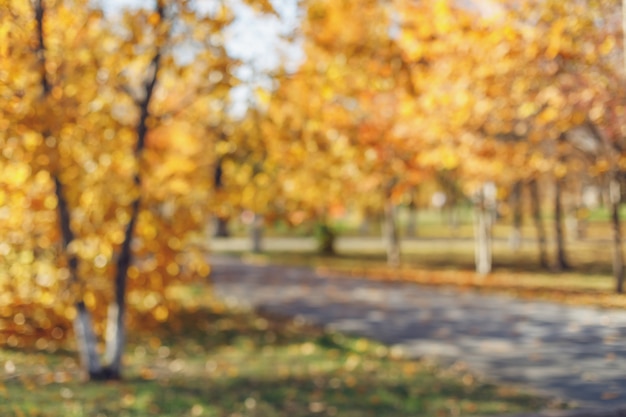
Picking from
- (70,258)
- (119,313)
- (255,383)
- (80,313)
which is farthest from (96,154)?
(255,383)

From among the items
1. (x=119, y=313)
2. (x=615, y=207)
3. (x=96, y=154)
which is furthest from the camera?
(x=615, y=207)

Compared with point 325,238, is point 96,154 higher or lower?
higher

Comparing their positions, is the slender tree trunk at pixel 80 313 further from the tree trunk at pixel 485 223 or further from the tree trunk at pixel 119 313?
the tree trunk at pixel 485 223

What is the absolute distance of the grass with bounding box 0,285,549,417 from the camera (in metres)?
7.36

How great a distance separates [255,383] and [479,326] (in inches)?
190

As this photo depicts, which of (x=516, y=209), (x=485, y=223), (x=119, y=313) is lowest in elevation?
(x=119, y=313)

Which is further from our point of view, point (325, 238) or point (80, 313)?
point (325, 238)

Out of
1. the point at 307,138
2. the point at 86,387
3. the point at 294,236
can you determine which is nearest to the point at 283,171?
the point at 307,138

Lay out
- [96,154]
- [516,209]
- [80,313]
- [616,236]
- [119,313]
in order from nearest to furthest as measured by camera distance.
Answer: [96,154], [80,313], [119,313], [616,236], [516,209]

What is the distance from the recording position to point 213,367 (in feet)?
32.9

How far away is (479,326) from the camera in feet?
40.6

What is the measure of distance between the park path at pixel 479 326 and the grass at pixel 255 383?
0.50m

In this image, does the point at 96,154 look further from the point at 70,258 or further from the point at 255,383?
the point at 255,383

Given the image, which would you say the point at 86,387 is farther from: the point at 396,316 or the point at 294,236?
the point at 294,236
